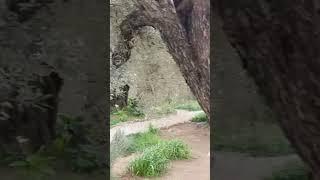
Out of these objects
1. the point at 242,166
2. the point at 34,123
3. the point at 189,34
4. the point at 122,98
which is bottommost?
the point at 122,98

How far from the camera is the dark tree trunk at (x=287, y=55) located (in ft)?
1.67

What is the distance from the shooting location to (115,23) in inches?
161

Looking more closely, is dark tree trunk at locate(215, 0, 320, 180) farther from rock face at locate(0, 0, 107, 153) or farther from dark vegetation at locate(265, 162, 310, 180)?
rock face at locate(0, 0, 107, 153)

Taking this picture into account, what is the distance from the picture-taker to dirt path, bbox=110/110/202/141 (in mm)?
5658

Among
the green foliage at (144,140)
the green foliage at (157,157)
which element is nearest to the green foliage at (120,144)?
the green foliage at (144,140)

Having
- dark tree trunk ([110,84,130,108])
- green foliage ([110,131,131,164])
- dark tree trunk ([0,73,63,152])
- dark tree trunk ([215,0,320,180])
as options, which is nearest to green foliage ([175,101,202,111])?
dark tree trunk ([110,84,130,108])

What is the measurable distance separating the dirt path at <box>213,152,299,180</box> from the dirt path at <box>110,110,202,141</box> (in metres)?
3.41

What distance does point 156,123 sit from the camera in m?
6.54

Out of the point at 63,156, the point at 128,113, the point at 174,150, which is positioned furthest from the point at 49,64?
the point at 128,113

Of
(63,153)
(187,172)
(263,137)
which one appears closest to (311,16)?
(263,137)

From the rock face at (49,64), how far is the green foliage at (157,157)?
9.87 ft

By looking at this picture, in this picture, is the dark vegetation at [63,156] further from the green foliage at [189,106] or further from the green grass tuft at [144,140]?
the green foliage at [189,106]

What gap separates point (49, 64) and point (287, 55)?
0.80 metres

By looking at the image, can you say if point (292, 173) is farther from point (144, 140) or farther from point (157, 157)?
point (144, 140)
